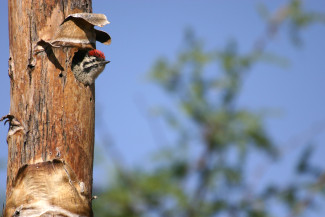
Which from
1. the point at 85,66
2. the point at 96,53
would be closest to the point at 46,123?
the point at 85,66

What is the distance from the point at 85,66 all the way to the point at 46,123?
0.55m

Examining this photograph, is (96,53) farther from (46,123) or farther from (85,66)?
(46,123)

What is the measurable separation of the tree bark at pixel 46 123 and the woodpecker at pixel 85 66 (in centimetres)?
6

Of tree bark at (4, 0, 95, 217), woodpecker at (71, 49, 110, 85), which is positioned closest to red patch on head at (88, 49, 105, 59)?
woodpecker at (71, 49, 110, 85)

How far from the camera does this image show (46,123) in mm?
3254

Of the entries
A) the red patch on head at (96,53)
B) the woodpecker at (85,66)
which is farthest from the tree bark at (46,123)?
the red patch on head at (96,53)

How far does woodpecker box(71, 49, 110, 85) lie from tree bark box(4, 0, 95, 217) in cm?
6

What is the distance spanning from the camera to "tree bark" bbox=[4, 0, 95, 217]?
3.20 meters

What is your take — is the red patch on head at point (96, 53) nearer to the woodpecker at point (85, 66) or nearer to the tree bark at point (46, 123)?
the woodpecker at point (85, 66)

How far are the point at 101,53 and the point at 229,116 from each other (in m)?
3.62

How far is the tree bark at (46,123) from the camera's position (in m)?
3.20

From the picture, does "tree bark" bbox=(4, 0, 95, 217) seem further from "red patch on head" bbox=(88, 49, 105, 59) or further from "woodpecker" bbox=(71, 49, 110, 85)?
"red patch on head" bbox=(88, 49, 105, 59)

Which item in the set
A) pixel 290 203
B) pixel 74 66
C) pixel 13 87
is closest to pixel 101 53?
pixel 74 66

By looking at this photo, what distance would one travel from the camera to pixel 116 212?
7.19 meters
